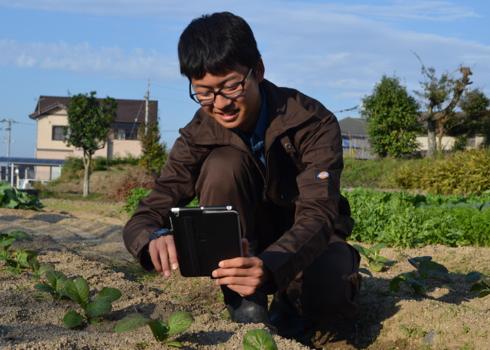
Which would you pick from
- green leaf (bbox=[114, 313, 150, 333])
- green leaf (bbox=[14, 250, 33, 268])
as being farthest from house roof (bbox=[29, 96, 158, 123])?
green leaf (bbox=[114, 313, 150, 333])

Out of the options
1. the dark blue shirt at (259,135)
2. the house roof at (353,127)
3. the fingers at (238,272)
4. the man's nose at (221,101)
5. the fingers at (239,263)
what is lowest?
the fingers at (238,272)

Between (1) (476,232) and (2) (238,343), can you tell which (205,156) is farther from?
(1) (476,232)

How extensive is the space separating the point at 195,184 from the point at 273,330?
2.19 ft

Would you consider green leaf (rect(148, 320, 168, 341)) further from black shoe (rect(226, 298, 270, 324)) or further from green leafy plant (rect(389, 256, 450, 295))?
green leafy plant (rect(389, 256, 450, 295))

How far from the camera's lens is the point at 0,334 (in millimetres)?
2393

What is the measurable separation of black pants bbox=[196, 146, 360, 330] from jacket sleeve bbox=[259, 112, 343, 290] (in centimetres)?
28

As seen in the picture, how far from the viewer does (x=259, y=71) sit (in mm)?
2789

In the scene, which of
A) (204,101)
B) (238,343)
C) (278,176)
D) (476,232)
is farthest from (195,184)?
(476,232)

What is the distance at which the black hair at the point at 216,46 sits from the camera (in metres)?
2.58

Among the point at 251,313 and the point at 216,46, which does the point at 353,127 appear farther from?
the point at 216,46

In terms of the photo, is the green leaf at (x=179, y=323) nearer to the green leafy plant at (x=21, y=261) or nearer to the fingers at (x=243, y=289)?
the fingers at (x=243, y=289)

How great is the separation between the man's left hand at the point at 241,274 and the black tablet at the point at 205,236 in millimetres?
107

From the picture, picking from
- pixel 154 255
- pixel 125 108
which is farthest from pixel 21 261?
pixel 125 108

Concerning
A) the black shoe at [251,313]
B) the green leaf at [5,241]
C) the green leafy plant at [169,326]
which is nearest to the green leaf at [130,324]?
the green leafy plant at [169,326]
